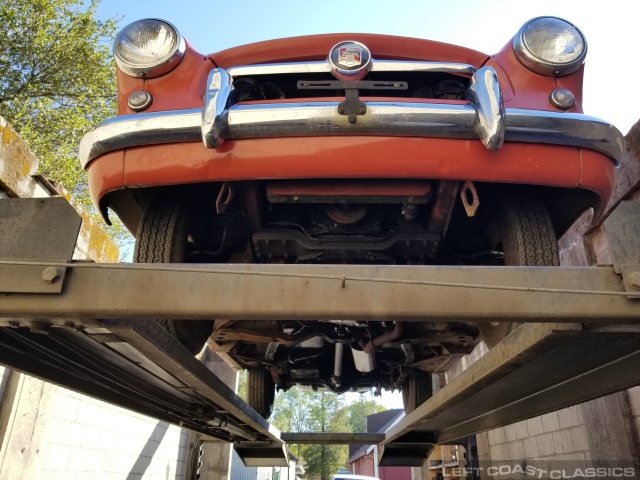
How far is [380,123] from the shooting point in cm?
159

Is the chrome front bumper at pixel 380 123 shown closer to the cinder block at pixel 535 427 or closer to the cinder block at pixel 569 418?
the cinder block at pixel 569 418

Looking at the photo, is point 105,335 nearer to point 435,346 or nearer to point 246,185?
point 246,185

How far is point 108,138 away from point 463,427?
2376mm

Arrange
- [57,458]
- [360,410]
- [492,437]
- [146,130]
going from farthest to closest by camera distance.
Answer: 1. [360,410]
2. [492,437]
3. [57,458]
4. [146,130]

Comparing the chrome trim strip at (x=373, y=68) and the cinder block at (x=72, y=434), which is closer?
the chrome trim strip at (x=373, y=68)

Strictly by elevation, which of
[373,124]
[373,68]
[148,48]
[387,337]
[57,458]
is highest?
[148,48]

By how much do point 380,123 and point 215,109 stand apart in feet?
1.78

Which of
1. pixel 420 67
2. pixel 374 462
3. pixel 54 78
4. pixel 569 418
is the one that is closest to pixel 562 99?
pixel 420 67

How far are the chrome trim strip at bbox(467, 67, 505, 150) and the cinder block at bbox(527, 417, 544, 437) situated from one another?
10.9ft

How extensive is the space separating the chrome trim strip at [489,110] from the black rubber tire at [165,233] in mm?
1131

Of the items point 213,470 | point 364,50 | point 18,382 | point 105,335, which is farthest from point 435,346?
point 213,470

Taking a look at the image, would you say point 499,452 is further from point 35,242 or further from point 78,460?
point 35,242

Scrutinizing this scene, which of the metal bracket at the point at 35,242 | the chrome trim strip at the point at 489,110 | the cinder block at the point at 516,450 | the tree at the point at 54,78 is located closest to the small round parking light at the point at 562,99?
the chrome trim strip at the point at 489,110

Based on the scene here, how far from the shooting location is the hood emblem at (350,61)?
5.69 ft
